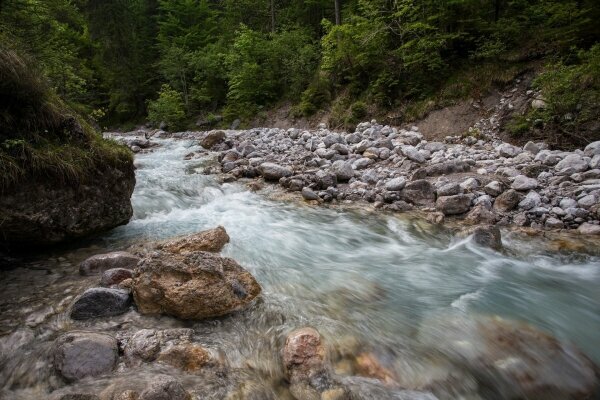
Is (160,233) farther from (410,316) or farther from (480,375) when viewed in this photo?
(480,375)

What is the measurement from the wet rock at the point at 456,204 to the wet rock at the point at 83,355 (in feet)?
17.6

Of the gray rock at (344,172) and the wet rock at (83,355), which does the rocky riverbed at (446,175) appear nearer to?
the gray rock at (344,172)

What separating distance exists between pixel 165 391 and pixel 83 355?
0.80 meters

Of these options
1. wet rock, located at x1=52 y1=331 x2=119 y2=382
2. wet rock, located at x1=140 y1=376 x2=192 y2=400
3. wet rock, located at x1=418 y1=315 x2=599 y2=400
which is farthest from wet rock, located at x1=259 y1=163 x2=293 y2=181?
wet rock, located at x1=140 y1=376 x2=192 y2=400

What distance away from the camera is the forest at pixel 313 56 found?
25.8 ft

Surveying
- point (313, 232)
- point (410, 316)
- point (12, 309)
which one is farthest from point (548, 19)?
point (12, 309)

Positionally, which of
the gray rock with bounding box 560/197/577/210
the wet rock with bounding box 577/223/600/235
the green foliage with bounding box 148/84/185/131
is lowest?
the wet rock with bounding box 577/223/600/235

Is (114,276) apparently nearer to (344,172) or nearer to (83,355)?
(83,355)

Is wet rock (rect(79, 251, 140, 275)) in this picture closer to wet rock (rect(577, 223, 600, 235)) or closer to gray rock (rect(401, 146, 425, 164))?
wet rock (rect(577, 223, 600, 235))

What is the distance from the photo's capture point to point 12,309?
314cm

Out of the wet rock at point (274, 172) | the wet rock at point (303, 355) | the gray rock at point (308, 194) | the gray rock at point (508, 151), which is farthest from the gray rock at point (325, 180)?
the wet rock at point (303, 355)

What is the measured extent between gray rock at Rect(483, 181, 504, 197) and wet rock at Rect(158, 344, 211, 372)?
219 inches

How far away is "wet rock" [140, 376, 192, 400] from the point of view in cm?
206

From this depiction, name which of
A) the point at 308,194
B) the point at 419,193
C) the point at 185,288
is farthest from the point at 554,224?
the point at 185,288
